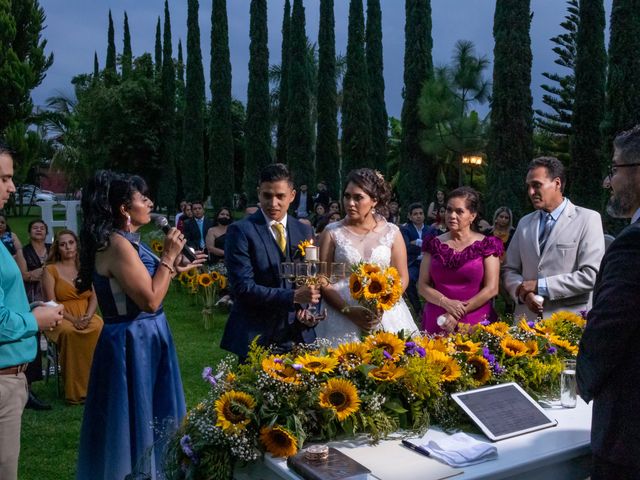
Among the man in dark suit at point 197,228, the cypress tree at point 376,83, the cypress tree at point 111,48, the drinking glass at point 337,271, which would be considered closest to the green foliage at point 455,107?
the cypress tree at point 376,83

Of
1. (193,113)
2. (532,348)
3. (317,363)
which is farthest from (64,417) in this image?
(193,113)

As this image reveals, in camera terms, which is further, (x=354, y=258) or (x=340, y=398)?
(x=354, y=258)

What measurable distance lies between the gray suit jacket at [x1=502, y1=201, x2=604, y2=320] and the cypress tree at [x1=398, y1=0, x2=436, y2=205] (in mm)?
20346

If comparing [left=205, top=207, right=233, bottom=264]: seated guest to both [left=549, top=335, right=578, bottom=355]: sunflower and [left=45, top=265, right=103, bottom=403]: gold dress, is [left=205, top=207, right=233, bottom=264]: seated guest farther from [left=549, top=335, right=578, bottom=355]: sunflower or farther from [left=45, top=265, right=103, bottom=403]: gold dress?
[left=549, top=335, right=578, bottom=355]: sunflower

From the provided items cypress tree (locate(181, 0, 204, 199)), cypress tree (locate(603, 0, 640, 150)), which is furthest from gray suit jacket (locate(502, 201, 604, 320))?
cypress tree (locate(181, 0, 204, 199))

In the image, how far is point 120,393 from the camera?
3619mm

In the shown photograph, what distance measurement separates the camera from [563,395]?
302 centimetres

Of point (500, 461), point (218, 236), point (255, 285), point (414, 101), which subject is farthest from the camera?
point (414, 101)

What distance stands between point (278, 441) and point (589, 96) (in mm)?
19064

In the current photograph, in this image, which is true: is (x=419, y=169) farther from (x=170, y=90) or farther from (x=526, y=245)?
(x=526, y=245)

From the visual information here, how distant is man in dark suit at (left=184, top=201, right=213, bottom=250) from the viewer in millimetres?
13219

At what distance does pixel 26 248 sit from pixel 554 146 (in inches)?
1057

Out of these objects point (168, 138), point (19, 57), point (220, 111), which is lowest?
point (19, 57)

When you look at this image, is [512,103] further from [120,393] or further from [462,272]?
[120,393]
